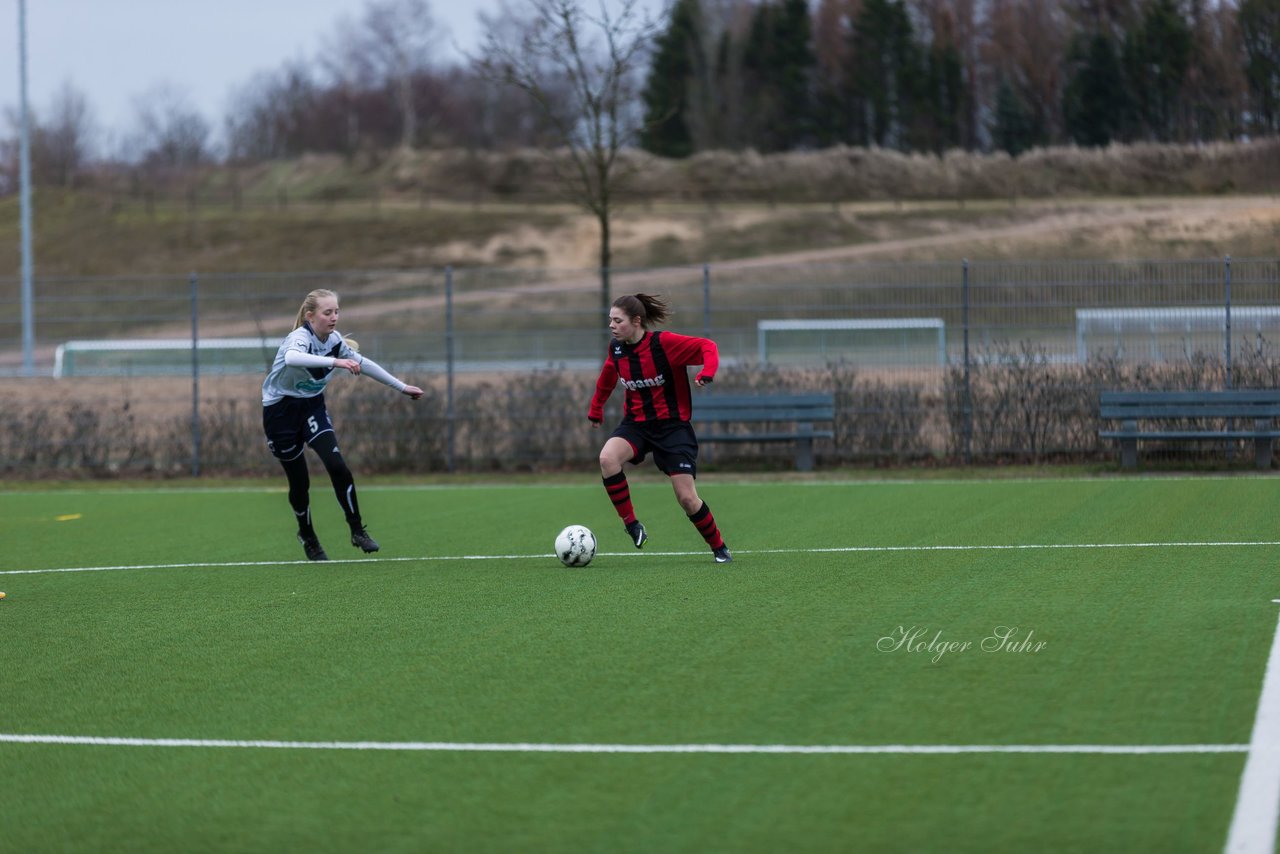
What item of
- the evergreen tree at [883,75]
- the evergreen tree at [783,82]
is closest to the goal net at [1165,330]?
the evergreen tree at [883,75]

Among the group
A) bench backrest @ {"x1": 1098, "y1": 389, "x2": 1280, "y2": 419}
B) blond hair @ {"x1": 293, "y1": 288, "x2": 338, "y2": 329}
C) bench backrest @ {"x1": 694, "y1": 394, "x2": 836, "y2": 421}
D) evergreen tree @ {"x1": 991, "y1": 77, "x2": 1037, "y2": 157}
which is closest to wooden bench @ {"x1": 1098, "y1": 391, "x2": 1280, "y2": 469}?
bench backrest @ {"x1": 1098, "y1": 389, "x2": 1280, "y2": 419}

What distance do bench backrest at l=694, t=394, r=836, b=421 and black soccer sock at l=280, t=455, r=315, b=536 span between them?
805 centimetres

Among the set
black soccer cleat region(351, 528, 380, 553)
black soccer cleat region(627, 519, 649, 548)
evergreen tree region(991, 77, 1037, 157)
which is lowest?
black soccer cleat region(351, 528, 380, 553)

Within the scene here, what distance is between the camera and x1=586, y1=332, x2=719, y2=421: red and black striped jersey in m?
10.3

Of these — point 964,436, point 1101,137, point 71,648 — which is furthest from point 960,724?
point 1101,137

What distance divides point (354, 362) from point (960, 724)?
6.24m

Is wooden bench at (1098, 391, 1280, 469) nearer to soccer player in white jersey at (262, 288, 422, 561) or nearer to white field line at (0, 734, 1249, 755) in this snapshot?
soccer player in white jersey at (262, 288, 422, 561)

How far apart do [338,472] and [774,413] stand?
8.54m

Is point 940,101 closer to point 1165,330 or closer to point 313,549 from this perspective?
point 1165,330

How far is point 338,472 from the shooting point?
11.2 metres

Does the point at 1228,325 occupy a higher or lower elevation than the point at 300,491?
higher

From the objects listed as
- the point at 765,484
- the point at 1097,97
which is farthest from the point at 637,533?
the point at 1097,97

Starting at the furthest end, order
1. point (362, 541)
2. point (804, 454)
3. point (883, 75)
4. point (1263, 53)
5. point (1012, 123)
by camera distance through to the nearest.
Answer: point (883, 75)
point (1012, 123)
point (1263, 53)
point (804, 454)
point (362, 541)

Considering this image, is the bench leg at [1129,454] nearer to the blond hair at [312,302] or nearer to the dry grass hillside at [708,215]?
the blond hair at [312,302]
